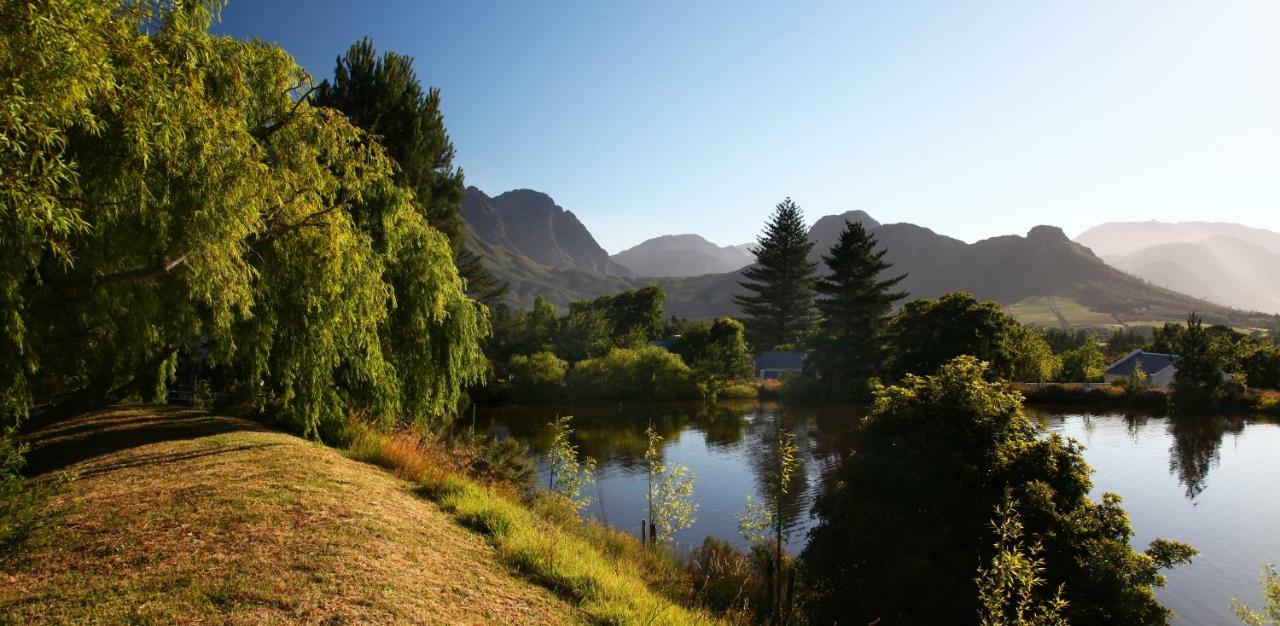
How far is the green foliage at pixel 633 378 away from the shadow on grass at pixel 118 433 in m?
34.9

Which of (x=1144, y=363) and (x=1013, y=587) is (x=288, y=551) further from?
(x=1144, y=363)

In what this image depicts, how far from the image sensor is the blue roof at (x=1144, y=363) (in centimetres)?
5461

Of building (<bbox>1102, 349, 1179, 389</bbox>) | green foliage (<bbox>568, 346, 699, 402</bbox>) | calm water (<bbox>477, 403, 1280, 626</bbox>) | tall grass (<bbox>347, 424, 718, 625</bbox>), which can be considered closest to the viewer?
tall grass (<bbox>347, 424, 718, 625</bbox>)

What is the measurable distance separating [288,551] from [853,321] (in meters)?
51.7

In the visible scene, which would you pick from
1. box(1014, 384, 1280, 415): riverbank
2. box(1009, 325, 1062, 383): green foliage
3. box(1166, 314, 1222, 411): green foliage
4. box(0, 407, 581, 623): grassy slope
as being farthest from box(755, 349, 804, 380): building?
box(0, 407, 581, 623): grassy slope

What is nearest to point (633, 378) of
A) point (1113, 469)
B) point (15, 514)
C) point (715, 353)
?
point (715, 353)

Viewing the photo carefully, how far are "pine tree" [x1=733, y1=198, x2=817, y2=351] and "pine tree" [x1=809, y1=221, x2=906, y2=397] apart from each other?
59.2 feet

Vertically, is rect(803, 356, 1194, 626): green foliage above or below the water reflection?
above

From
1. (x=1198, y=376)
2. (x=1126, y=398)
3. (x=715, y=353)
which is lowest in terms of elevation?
(x=1126, y=398)

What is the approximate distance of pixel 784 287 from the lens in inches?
3105

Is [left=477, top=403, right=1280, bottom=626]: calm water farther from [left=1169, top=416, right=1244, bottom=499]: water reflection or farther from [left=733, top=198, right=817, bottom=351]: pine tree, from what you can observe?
[left=733, top=198, right=817, bottom=351]: pine tree

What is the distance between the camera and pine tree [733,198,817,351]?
7825cm

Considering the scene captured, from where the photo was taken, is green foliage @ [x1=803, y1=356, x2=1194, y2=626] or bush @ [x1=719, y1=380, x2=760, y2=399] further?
bush @ [x1=719, y1=380, x2=760, y2=399]

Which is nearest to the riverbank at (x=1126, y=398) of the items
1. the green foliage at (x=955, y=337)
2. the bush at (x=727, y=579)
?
the green foliage at (x=955, y=337)
